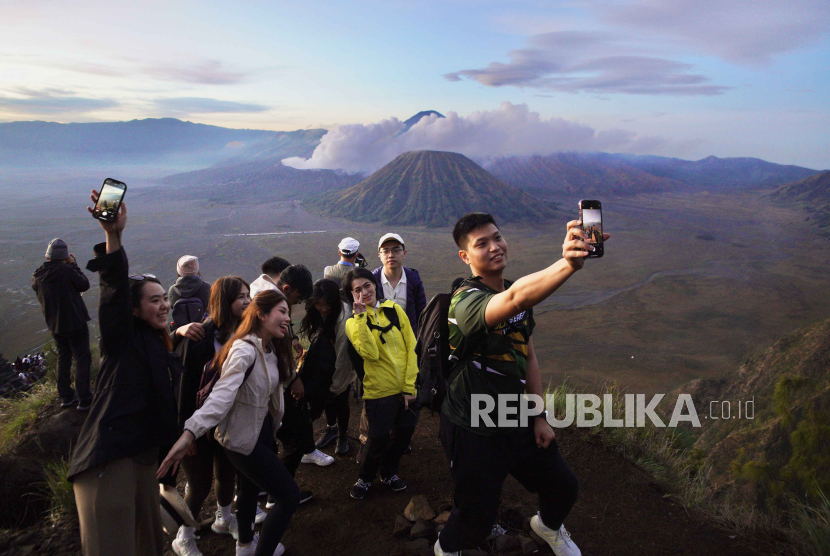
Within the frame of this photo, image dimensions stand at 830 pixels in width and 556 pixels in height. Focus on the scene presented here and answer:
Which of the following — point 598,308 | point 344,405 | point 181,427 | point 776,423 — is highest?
point 181,427

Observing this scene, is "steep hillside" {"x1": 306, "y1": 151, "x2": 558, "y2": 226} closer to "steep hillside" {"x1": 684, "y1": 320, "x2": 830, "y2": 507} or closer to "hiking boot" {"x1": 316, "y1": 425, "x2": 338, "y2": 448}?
"steep hillside" {"x1": 684, "y1": 320, "x2": 830, "y2": 507}

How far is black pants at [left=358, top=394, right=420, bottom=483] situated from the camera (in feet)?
9.34

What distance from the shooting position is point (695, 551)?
2.60m

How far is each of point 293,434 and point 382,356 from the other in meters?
0.73

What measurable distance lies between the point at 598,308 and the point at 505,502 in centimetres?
3657

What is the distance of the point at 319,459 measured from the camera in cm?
348

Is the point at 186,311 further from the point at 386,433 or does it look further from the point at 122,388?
the point at 386,433

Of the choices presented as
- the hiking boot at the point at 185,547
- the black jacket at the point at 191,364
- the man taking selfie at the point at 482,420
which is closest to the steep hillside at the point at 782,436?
the man taking selfie at the point at 482,420

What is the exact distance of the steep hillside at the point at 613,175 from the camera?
395 feet

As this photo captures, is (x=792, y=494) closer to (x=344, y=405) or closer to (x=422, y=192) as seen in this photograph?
(x=344, y=405)

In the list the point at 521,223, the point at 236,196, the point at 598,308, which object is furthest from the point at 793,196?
the point at 236,196

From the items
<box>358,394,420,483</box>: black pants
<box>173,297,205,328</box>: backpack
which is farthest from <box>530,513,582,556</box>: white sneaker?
<box>173,297,205,328</box>: backpack

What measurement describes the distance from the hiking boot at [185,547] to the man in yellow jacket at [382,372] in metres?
0.92

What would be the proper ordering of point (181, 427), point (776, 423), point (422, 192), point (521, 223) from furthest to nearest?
point (422, 192) < point (521, 223) < point (776, 423) < point (181, 427)
